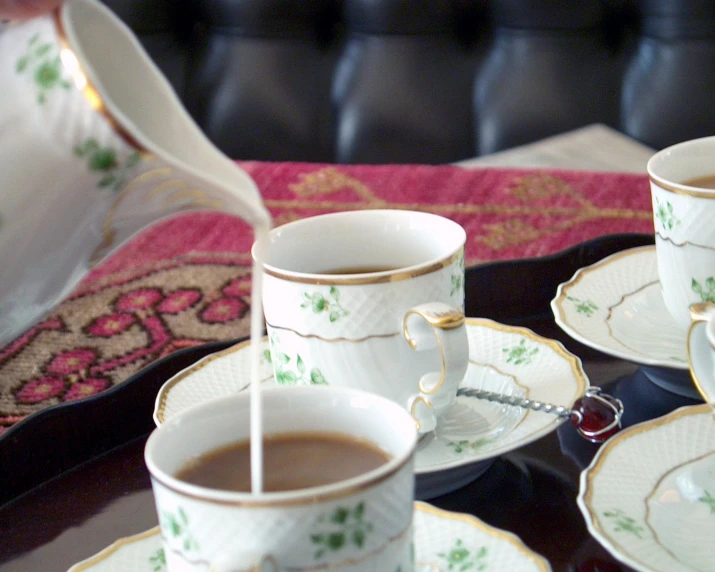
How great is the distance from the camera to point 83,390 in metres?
0.79

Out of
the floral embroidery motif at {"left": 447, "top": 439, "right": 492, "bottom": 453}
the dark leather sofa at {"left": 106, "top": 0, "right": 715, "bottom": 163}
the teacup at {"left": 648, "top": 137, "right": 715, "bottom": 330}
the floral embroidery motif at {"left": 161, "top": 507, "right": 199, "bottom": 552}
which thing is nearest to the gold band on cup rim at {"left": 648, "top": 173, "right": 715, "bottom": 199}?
the teacup at {"left": 648, "top": 137, "right": 715, "bottom": 330}

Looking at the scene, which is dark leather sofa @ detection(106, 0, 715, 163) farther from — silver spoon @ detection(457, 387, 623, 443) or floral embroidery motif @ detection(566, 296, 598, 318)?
silver spoon @ detection(457, 387, 623, 443)

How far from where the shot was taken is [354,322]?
591 mm

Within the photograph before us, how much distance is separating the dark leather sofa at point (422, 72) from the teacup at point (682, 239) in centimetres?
92

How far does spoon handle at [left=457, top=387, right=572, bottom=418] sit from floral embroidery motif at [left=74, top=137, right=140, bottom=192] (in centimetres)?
32

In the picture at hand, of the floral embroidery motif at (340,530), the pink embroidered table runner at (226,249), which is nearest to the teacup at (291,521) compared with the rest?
the floral embroidery motif at (340,530)

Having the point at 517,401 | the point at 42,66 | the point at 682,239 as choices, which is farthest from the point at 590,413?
the point at 42,66

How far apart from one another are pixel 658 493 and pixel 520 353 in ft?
0.65

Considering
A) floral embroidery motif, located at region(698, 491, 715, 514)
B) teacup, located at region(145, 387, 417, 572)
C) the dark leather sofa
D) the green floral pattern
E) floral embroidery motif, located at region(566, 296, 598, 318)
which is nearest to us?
teacup, located at region(145, 387, 417, 572)

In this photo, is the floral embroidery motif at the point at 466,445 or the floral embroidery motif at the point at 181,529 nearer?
the floral embroidery motif at the point at 181,529

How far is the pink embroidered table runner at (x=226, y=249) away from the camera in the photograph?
0.84 meters

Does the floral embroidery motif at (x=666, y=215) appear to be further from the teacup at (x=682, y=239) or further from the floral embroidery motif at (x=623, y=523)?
the floral embroidery motif at (x=623, y=523)

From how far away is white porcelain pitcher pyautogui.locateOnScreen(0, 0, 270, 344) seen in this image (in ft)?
1.27

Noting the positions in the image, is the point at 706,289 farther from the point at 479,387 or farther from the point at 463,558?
the point at 463,558
